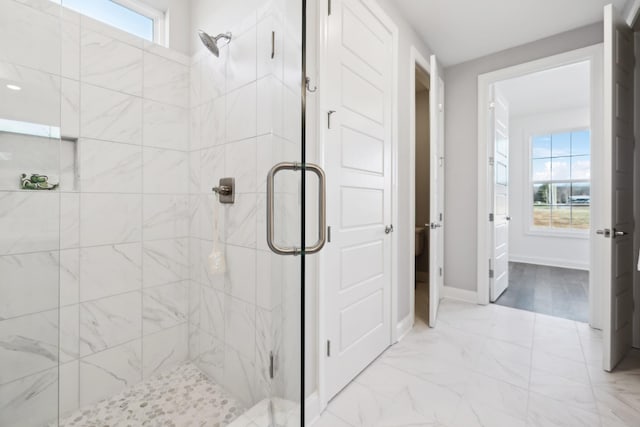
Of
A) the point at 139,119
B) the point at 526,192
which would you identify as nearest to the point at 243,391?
the point at 139,119

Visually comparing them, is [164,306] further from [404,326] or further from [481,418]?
[481,418]

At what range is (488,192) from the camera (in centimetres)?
285

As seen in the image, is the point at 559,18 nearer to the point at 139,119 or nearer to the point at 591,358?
the point at 591,358

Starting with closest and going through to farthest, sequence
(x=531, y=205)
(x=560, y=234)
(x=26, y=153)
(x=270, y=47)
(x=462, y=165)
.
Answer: (x=26, y=153) → (x=270, y=47) → (x=462, y=165) → (x=560, y=234) → (x=531, y=205)

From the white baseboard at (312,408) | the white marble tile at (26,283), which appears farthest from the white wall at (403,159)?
the white marble tile at (26,283)

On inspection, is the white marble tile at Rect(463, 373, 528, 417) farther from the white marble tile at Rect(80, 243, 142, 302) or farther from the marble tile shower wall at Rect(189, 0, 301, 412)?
the white marble tile at Rect(80, 243, 142, 302)

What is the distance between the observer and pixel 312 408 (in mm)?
1360

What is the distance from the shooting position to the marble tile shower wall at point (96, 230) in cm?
105

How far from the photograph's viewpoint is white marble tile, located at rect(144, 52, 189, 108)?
170 centimetres

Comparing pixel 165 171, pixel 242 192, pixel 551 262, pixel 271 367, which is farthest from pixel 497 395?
pixel 551 262

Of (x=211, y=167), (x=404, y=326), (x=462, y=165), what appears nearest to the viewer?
(x=211, y=167)

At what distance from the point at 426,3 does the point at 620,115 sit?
1.53 metres

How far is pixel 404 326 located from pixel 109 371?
6.43ft

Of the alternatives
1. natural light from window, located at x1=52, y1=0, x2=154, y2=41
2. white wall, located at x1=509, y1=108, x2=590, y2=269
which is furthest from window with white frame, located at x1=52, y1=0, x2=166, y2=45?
white wall, located at x1=509, y1=108, x2=590, y2=269
